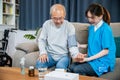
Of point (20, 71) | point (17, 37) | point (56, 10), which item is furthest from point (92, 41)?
point (17, 37)

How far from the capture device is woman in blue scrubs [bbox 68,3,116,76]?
2035 mm

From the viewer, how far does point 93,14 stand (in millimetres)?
2070

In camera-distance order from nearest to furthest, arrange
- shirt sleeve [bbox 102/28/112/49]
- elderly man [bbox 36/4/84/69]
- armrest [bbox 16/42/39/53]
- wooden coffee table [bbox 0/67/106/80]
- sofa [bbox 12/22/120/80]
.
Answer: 1. wooden coffee table [bbox 0/67/106/80]
2. shirt sleeve [bbox 102/28/112/49]
3. elderly man [bbox 36/4/84/69]
4. sofa [bbox 12/22/120/80]
5. armrest [bbox 16/42/39/53]

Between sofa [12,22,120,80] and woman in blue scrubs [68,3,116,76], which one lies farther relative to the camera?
sofa [12,22,120,80]

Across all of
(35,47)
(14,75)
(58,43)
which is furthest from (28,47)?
(14,75)

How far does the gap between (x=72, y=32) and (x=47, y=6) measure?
2135 mm

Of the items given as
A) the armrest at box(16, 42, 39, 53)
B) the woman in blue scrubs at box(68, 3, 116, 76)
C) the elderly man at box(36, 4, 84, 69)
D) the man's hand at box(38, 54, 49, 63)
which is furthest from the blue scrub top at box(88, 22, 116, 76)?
the armrest at box(16, 42, 39, 53)

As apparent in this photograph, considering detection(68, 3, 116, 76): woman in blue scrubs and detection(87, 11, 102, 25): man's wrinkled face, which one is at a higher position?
detection(87, 11, 102, 25): man's wrinkled face

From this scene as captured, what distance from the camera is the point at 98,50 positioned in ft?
6.83

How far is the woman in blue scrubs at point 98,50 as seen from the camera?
2.04 metres

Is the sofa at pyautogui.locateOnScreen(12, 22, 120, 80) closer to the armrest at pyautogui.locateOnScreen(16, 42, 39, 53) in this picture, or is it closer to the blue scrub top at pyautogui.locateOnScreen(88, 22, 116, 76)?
the armrest at pyautogui.locateOnScreen(16, 42, 39, 53)

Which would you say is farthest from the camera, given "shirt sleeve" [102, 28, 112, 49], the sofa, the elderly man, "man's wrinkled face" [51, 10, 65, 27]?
the sofa

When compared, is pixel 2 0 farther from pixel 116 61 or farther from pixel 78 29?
pixel 116 61

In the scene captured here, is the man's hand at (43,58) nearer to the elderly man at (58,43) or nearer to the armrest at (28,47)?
the elderly man at (58,43)
